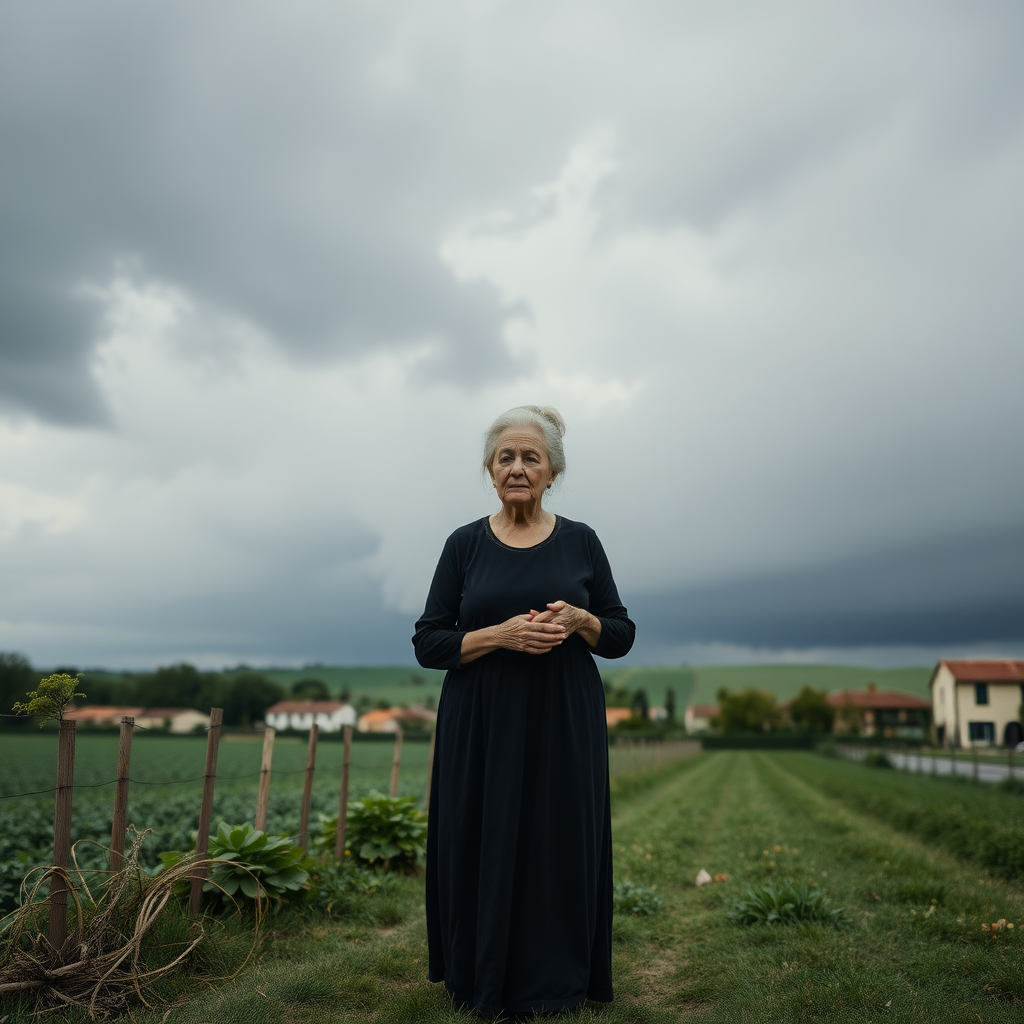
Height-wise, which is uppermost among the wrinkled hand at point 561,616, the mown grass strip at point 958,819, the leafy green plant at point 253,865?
the wrinkled hand at point 561,616

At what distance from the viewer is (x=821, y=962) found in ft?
12.7

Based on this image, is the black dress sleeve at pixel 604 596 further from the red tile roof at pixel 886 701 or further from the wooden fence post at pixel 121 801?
the red tile roof at pixel 886 701

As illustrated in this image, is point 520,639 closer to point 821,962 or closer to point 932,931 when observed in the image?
point 821,962

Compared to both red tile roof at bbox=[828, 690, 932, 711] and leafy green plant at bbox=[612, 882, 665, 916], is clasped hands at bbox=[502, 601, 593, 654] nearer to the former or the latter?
leafy green plant at bbox=[612, 882, 665, 916]

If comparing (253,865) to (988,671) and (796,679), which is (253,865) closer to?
(988,671)

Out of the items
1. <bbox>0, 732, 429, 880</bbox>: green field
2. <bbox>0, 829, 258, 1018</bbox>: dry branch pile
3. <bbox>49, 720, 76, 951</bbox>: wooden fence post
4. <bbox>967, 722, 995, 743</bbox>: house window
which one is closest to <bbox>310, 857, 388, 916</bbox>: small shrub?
<bbox>0, 732, 429, 880</bbox>: green field

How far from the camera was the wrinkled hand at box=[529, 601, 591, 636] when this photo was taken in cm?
324

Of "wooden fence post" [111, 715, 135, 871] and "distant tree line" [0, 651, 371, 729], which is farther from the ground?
"wooden fence post" [111, 715, 135, 871]

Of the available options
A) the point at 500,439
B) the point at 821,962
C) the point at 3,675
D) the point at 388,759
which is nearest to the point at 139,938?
the point at 500,439

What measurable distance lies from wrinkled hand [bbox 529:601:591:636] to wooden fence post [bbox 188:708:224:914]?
2.15 meters

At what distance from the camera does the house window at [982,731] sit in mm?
64625

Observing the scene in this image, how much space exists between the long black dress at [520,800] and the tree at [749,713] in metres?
102

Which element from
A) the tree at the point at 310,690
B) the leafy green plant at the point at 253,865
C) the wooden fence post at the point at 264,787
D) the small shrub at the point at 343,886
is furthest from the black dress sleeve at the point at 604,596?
the tree at the point at 310,690

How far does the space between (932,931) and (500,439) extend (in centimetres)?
379
